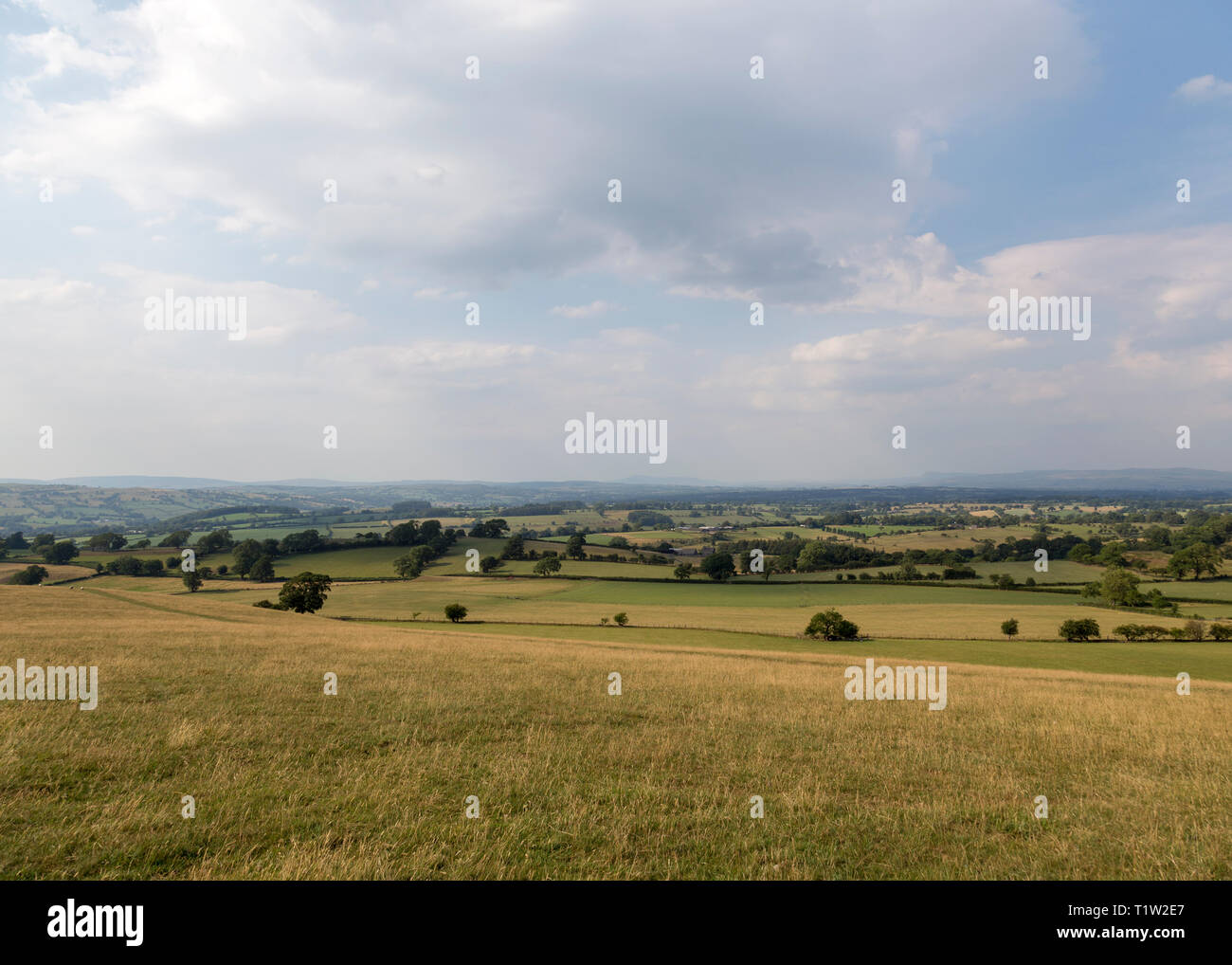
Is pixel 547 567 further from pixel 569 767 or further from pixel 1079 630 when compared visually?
pixel 569 767

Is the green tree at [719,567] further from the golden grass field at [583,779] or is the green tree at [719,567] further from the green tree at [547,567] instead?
the golden grass field at [583,779]

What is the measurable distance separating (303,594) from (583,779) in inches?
2538

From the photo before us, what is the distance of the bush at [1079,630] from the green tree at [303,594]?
8068cm

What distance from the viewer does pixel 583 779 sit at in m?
10.1

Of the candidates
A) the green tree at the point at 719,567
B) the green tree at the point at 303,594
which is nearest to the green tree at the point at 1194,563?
the green tree at the point at 719,567

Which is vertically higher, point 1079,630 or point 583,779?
point 583,779

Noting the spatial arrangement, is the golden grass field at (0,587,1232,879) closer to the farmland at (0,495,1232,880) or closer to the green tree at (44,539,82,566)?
the farmland at (0,495,1232,880)

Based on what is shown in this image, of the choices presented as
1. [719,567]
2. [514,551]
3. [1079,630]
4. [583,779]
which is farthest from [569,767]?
[514,551]

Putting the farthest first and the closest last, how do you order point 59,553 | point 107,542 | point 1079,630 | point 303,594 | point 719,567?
point 107,542, point 719,567, point 59,553, point 303,594, point 1079,630

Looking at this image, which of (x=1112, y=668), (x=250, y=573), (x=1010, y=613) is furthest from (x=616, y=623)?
(x=250, y=573)

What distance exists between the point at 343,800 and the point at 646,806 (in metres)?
4.67

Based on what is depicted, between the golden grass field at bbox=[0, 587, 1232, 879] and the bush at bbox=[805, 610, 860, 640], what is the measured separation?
38.1 m
